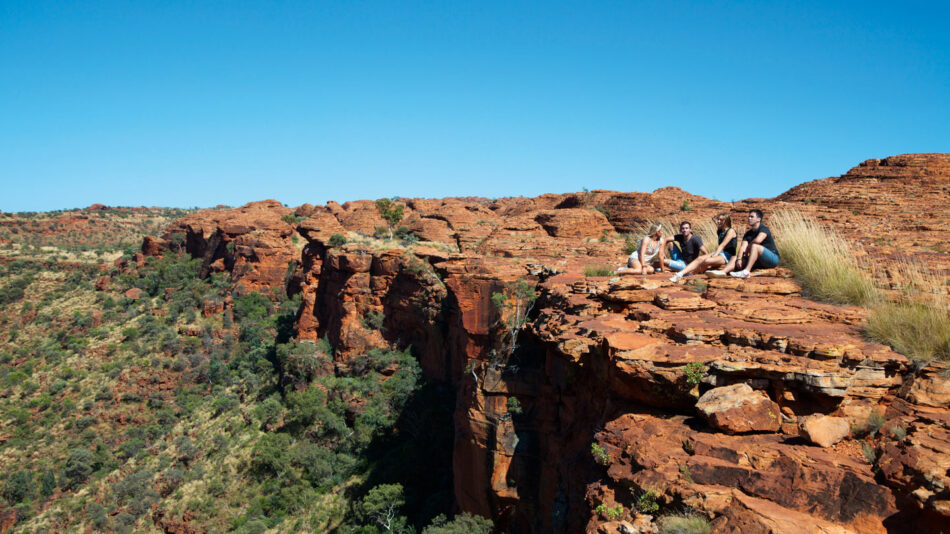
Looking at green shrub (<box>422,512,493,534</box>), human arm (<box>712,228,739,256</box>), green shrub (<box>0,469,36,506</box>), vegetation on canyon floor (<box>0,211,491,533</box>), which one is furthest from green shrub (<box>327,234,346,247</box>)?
human arm (<box>712,228,739,256</box>)

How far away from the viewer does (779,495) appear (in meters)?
4.10

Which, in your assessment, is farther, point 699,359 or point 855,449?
point 699,359

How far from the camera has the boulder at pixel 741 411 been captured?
4848 millimetres

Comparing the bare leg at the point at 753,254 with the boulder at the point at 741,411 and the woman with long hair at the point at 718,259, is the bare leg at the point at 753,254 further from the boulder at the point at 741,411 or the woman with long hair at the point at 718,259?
the boulder at the point at 741,411

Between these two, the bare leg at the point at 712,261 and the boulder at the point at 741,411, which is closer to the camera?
the boulder at the point at 741,411

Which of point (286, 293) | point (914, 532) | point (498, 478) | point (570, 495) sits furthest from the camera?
point (286, 293)

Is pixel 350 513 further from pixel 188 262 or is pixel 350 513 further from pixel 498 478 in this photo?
pixel 188 262

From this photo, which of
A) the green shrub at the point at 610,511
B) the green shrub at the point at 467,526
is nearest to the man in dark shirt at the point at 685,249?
the green shrub at the point at 610,511

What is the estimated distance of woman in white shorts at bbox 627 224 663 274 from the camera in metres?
9.78

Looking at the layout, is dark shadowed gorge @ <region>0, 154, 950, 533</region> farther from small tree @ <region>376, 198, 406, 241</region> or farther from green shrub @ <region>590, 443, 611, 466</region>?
small tree @ <region>376, 198, 406, 241</region>

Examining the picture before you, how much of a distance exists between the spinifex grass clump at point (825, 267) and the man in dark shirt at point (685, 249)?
136 centimetres

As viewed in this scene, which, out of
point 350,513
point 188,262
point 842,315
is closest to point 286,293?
point 188,262

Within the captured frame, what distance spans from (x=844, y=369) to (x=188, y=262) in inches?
1827

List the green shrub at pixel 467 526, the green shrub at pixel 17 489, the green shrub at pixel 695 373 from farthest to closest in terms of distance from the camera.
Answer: the green shrub at pixel 17 489
the green shrub at pixel 467 526
the green shrub at pixel 695 373
